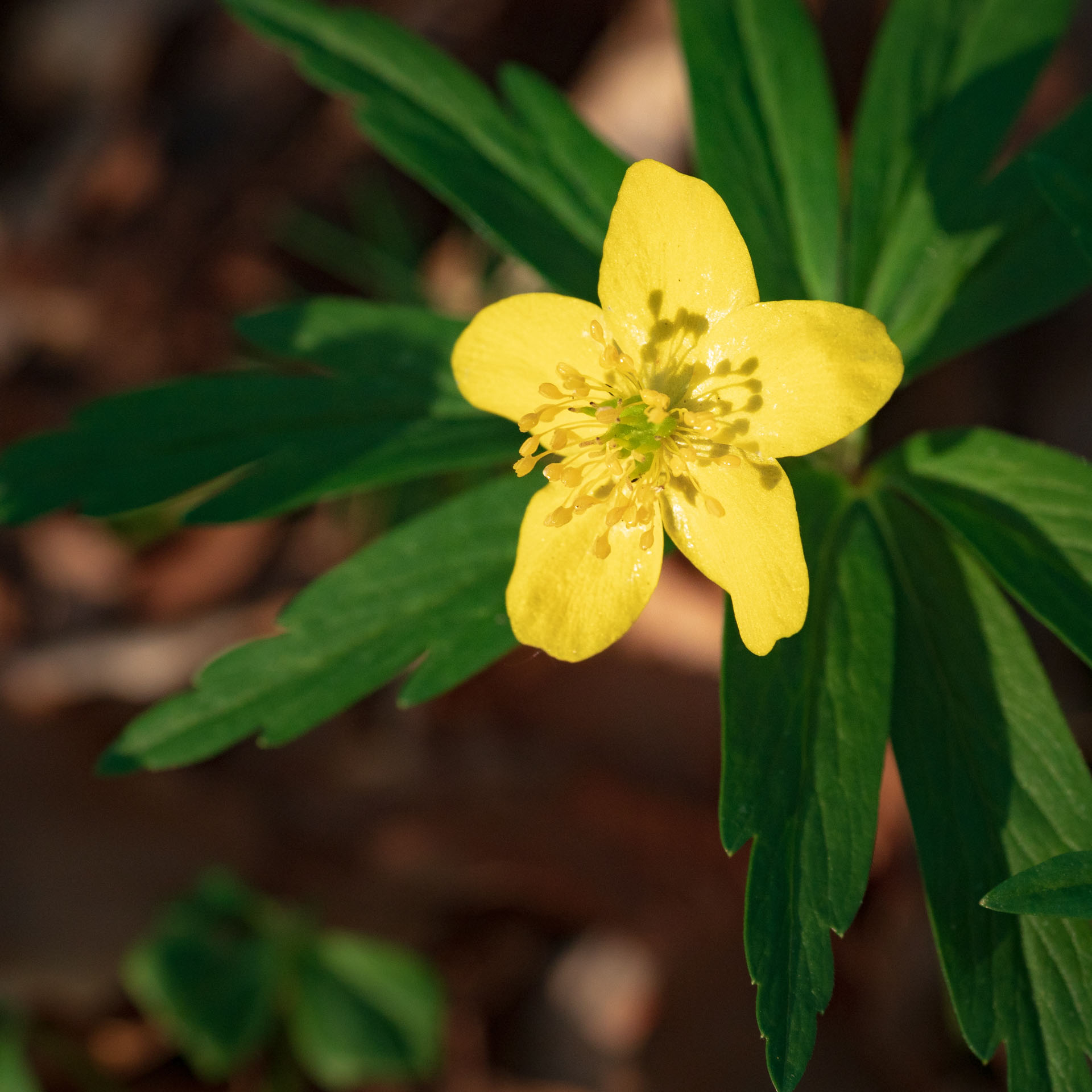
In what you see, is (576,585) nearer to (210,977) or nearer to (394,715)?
(394,715)

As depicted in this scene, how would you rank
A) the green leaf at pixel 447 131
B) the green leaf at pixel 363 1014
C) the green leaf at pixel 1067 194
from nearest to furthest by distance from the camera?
the green leaf at pixel 1067 194
the green leaf at pixel 447 131
the green leaf at pixel 363 1014

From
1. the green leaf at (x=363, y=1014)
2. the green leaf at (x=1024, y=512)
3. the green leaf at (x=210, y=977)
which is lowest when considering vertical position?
the green leaf at (x=363, y=1014)

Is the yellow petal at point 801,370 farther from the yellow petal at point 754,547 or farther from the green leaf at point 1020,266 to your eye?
the green leaf at point 1020,266

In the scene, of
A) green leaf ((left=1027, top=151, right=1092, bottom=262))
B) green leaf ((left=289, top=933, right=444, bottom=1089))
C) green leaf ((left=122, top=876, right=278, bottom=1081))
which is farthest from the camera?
green leaf ((left=289, top=933, right=444, bottom=1089))

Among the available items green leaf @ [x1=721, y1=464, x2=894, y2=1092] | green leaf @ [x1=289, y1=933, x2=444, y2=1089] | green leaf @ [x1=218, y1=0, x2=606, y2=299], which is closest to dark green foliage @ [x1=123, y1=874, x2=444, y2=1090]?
green leaf @ [x1=289, y1=933, x2=444, y2=1089]

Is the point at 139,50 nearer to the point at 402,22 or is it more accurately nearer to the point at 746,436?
the point at 402,22

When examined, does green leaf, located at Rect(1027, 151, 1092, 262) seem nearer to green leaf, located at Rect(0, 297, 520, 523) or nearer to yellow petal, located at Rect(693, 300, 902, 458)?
yellow petal, located at Rect(693, 300, 902, 458)

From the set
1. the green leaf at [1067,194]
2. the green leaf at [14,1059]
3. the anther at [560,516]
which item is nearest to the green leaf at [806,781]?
the anther at [560,516]
